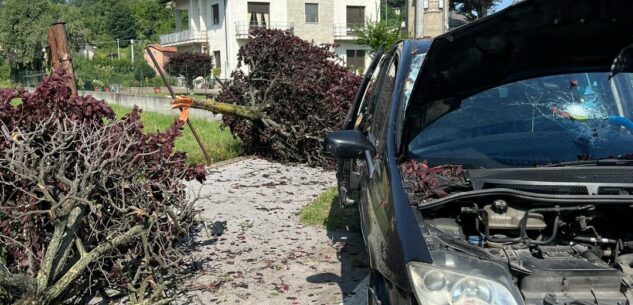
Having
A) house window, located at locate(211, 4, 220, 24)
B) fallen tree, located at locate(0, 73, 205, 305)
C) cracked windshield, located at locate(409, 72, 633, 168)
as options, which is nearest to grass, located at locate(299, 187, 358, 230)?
fallen tree, located at locate(0, 73, 205, 305)

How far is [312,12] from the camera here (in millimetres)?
46250

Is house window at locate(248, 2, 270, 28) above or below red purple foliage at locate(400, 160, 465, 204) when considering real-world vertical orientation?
above

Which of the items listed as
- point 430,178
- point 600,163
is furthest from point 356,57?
point 430,178

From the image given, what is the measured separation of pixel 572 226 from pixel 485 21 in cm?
131

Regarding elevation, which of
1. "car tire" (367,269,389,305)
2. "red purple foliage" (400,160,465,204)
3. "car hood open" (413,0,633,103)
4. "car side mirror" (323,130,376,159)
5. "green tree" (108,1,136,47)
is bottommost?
"car tire" (367,269,389,305)

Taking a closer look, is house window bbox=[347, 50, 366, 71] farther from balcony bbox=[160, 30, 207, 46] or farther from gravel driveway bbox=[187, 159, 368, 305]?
gravel driveway bbox=[187, 159, 368, 305]

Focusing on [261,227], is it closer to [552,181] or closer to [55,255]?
[55,255]

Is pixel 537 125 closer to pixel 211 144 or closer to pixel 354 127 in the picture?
pixel 354 127

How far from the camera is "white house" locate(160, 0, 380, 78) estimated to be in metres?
43.7

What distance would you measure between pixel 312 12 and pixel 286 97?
1471 inches

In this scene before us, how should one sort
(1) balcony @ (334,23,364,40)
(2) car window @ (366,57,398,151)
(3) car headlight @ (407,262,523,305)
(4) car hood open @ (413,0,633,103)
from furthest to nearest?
(1) balcony @ (334,23,364,40), (2) car window @ (366,57,398,151), (4) car hood open @ (413,0,633,103), (3) car headlight @ (407,262,523,305)

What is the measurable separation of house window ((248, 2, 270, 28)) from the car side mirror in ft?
135

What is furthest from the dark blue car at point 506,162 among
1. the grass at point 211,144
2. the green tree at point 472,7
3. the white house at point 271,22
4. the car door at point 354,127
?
the white house at point 271,22

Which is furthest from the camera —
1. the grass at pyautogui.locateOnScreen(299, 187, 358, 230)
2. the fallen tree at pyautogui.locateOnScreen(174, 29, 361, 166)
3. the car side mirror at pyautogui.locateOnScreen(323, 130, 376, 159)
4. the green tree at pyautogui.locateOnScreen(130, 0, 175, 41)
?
the green tree at pyautogui.locateOnScreen(130, 0, 175, 41)
